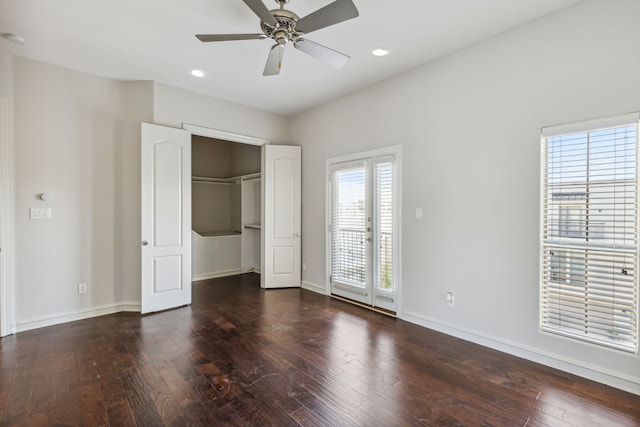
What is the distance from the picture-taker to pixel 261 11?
213 centimetres

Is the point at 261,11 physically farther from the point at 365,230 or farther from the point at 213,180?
the point at 213,180

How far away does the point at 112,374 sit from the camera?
2482 mm

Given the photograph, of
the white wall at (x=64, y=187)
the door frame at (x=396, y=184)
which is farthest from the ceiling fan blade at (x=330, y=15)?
the white wall at (x=64, y=187)

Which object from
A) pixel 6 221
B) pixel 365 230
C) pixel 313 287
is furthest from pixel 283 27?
pixel 313 287

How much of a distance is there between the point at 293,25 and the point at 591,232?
2.89 metres

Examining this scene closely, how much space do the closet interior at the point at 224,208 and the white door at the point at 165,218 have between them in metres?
1.72

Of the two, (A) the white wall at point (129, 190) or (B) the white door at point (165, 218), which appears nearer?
(B) the white door at point (165, 218)

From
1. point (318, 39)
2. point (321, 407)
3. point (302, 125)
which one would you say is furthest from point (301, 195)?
point (321, 407)

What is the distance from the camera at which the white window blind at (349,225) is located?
14.1ft

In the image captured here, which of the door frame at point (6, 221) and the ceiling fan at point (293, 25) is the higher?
the ceiling fan at point (293, 25)

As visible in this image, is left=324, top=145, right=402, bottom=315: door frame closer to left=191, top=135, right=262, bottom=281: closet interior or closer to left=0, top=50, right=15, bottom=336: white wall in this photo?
left=191, top=135, right=262, bottom=281: closet interior

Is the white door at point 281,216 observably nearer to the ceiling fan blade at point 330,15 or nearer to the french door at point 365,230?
the french door at point 365,230

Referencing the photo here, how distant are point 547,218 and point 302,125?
12.7ft

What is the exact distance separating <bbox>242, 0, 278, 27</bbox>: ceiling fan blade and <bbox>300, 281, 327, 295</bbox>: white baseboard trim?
12.3 ft
